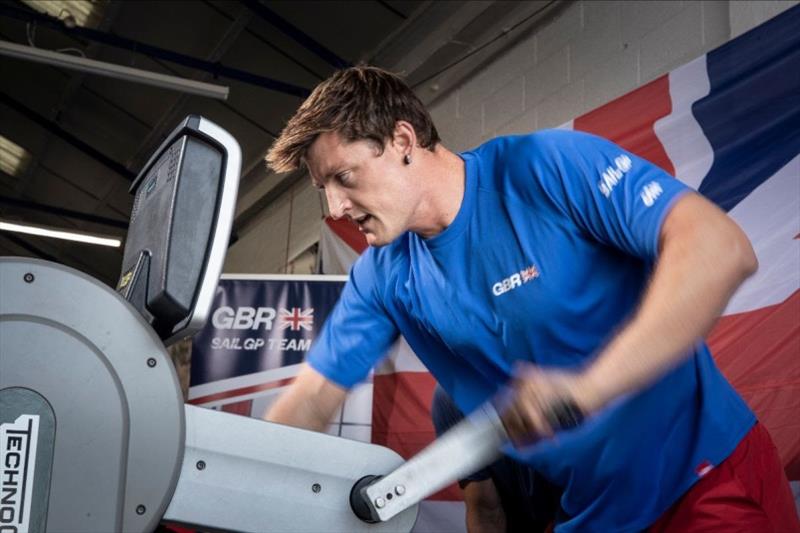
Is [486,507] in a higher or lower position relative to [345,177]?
lower

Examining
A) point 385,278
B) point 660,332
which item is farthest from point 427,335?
point 660,332

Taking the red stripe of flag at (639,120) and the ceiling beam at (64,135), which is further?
the ceiling beam at (64,135)

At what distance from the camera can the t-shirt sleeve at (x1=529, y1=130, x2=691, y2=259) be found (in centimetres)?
117

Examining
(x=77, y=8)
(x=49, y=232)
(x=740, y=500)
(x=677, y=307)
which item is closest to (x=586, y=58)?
(x=740, y=500)

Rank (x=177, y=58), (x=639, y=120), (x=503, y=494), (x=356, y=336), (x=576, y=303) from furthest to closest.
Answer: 1. (x=177, y=58)
2. (x=639, y=120)
3. (x=503, y=494)
4. (x=356, y=336)
5. (x=576, y=303)

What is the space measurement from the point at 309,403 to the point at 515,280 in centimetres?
40

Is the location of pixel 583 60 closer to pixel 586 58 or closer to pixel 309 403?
pixel 586 58

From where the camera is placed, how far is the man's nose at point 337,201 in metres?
1.47

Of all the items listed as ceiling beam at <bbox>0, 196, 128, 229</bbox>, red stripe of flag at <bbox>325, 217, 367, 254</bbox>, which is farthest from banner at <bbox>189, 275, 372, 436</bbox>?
ceiling beam at <bbox>0, 196, 128, 229</bbox>

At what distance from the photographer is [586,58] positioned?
13.5 ft

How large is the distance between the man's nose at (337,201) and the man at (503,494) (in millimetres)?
469

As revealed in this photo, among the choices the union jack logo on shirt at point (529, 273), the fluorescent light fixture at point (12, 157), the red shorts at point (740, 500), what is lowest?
the red shorts at point (740, 500)

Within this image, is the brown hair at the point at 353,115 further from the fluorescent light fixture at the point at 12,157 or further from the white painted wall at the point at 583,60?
the fluorescent light fixture at the point at 12,157

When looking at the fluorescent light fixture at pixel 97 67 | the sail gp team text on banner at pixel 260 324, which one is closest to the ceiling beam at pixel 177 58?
the fluorescent light fixture at pixel 97 67
